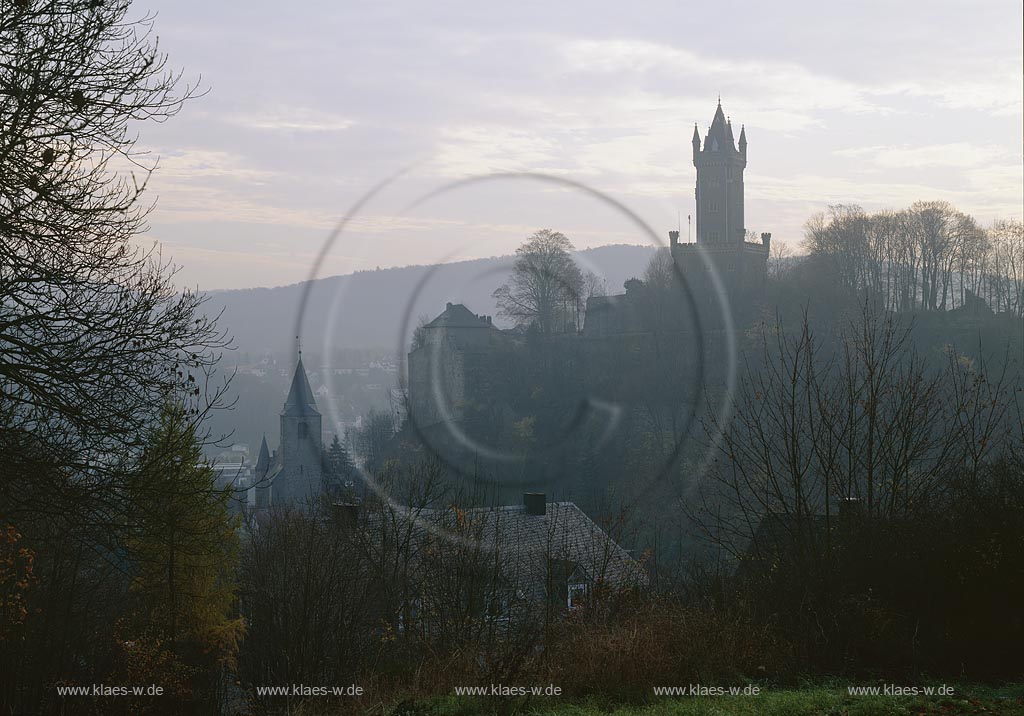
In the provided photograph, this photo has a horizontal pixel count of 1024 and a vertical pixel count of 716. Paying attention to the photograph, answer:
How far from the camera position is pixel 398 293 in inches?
3211

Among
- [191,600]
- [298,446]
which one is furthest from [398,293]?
[191,600]

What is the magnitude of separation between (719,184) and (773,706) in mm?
81934

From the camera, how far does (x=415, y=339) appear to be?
249ft

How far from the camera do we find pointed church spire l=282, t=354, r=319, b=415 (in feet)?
190

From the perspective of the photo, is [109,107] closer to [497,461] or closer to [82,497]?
[82,497]

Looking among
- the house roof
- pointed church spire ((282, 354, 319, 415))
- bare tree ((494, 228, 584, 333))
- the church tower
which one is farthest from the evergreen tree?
the church tower

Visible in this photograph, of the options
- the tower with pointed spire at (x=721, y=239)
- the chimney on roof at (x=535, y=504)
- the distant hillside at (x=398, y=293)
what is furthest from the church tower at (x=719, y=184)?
the chimney on roof at (x=535, y=504)

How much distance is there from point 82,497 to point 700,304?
6537cm

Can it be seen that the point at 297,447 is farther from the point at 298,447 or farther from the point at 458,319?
the point at 458,319

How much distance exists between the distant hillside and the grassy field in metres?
48.2

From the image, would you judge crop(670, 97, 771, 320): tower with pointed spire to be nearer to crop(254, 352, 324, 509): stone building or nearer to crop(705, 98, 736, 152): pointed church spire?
crop(705, 98, 736, 152): pointed church spire

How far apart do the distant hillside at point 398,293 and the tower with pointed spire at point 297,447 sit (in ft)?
22.8

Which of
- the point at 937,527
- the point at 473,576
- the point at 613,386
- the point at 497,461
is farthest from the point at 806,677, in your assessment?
the point at 613,386

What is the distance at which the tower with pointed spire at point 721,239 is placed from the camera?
237 ft
